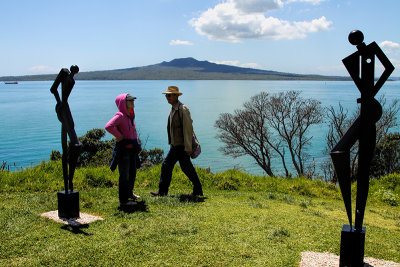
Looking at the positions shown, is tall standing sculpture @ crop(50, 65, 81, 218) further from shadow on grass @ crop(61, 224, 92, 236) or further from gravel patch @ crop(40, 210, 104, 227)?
shadow on grass @ crop(61, 224, 92, 236)

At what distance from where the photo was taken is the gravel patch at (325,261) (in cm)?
416

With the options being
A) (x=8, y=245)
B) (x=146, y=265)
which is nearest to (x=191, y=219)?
(x=146, y=265)

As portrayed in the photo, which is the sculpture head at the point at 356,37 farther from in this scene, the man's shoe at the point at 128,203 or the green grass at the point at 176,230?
the man's shoe at the point at 128,203

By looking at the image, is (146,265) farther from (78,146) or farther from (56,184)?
(56,184)

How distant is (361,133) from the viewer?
406 cm

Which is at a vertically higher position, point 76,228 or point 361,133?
point 361,133

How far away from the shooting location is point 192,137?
7.36 m

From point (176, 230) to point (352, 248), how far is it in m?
2.32

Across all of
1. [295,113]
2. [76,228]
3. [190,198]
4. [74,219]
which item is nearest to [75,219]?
[74,219]

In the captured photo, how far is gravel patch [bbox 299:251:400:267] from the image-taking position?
4160mm

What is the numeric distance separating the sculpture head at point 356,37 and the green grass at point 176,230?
2.58 m

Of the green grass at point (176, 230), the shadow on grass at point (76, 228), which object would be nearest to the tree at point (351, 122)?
the green grass at point (176, 230)

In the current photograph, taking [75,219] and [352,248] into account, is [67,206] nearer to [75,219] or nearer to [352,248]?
[75,219]

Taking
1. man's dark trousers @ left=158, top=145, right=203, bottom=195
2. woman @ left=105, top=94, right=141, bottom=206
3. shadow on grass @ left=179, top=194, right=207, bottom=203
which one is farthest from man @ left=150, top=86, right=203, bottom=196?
woman @ left=105, top=94, right=141, bottom=206
